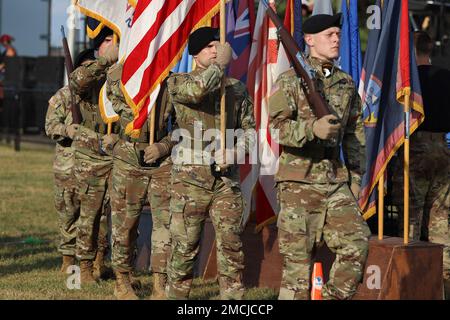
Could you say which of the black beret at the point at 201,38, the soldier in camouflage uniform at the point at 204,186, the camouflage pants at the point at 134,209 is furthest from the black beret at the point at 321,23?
the camouflage pants at the point at 134,209

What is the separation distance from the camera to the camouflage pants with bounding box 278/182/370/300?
26.6 feet

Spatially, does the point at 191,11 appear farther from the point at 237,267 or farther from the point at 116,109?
the point at 237,267

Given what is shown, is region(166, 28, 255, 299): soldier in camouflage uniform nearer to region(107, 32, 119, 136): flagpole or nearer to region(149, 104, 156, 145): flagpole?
region(149, 104, 156, 145): flagpole

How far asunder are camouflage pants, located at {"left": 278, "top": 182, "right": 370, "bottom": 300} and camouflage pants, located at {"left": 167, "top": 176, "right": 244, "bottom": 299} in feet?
2.12

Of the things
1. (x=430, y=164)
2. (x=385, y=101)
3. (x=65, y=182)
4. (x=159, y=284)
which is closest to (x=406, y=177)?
(x=385, y=101)

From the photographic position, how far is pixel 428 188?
36.9ft

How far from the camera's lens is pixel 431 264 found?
938 cm

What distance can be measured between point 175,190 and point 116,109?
1430 millimetres

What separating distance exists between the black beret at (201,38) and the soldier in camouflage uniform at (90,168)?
84.1 inches

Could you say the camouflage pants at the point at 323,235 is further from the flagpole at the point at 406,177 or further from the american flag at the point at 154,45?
the american flag at the point at 154,45

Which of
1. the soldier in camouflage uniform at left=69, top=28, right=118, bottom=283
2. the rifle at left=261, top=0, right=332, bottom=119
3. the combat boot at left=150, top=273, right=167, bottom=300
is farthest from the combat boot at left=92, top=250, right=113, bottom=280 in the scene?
the rifle at left=261, top=0, right=332, bottom=119

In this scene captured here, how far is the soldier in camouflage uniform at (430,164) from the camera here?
11.0 meters

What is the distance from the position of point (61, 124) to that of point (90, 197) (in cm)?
105

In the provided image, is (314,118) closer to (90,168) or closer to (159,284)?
(159,284)
